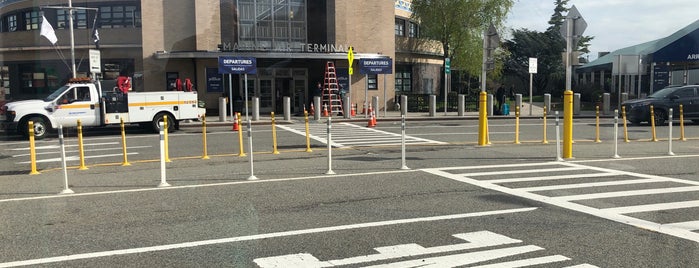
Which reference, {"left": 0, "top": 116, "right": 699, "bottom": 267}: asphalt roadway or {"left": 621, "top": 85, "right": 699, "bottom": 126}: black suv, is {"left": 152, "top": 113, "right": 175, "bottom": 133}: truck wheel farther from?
{"left": 621, "top": 85, "right": 699, "bottom": 126}: black suv

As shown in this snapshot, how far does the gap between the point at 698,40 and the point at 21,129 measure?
3261 centimetres

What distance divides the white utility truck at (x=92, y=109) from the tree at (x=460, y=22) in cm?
2239

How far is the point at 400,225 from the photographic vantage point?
6.54 meters

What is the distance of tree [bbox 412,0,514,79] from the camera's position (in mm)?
38438

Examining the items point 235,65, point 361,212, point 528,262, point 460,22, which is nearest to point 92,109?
point 235,65

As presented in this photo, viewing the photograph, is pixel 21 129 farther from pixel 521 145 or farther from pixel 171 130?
pixel 521 145

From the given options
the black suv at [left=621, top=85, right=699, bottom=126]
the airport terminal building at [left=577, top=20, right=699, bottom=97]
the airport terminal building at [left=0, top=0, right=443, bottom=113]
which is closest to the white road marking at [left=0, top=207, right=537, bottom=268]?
the black suv at [left=621, top=85, right=699, bottom=126]

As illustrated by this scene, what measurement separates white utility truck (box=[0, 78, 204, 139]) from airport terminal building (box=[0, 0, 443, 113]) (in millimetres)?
7442

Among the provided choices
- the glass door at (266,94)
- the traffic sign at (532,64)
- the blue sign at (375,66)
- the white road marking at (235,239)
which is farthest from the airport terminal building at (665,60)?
the white road marking at (235,239)

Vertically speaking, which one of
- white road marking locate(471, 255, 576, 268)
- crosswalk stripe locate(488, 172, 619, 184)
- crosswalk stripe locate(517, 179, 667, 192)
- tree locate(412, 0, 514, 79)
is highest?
tree locate(412, 0, 514, 79)

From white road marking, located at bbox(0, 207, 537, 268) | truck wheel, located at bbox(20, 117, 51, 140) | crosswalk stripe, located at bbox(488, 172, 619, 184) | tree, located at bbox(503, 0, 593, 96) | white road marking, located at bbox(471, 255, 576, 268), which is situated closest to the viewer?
white road marking, located at bbox(471, 255, 576, 268)

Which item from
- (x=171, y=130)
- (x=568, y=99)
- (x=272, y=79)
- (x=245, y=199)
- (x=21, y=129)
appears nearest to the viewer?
(x=245, y=199)

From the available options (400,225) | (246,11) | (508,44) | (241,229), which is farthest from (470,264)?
(508,44)

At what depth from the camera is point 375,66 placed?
30.7 meters
